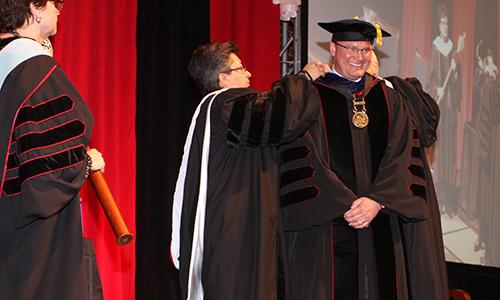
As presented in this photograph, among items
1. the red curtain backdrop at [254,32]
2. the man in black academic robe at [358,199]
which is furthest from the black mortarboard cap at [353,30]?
the red curtain backdrop at [254,32]

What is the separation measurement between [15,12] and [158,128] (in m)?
2.54

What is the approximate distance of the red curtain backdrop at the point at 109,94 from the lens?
5004 millimetres

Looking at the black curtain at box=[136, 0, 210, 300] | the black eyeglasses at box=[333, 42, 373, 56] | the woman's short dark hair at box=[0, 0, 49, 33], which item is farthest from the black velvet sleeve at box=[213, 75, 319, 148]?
the black curtain at box=[136, 0, 210, 300]

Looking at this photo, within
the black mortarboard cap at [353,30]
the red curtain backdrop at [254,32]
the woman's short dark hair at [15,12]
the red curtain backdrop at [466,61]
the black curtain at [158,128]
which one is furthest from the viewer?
the red curtain backdrop at [466,61]

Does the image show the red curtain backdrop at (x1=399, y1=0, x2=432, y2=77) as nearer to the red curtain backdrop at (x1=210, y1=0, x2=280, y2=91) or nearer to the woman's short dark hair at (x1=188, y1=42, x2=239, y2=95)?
the red curtain backdrop at (x1=210, y1=0, x2=280, y2=91)

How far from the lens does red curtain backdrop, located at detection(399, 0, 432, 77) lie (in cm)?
674

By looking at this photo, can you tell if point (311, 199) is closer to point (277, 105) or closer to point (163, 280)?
point (277, 105)

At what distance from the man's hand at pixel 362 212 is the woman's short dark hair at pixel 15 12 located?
1.73m

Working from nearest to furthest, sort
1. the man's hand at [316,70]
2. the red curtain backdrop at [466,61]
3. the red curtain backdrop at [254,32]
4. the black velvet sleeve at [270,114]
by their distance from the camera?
the black velvet sleeve at [270,114]
the man's hand at [316,70]
the red curtain backdrop at [254,32]
the red curtain backdrop at [466,61]

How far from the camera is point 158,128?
5.66 metres

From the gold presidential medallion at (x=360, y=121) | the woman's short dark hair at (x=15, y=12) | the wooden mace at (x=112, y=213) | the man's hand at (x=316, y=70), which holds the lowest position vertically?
the wooden mace at (x=112, y=213)

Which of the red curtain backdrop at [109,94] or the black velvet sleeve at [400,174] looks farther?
the red curtain backdrop at [109,94]

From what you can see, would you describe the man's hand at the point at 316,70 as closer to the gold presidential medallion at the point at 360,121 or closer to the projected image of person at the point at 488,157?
the gold presidential medallion at the point at 360,121

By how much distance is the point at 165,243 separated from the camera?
5676 mm
